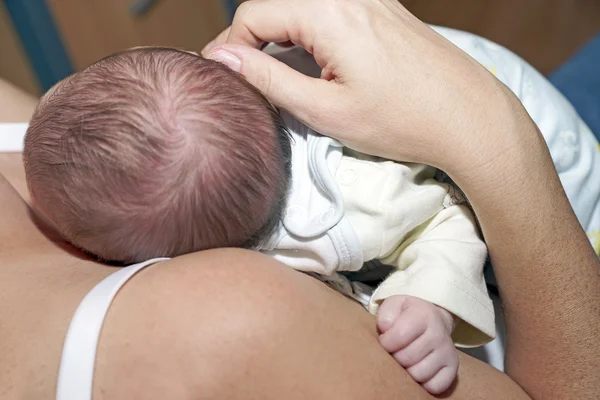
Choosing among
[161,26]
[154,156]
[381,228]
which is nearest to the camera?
[154,156]

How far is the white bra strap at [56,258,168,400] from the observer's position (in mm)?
574

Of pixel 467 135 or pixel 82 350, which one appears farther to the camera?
pixel 467 135

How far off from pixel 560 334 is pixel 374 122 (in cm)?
35

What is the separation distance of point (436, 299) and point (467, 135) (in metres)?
0.20

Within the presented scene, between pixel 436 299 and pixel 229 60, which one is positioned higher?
pixel 229 60

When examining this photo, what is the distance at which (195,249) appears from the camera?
0.73 m

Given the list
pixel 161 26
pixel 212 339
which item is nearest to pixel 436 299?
pixel 212 339

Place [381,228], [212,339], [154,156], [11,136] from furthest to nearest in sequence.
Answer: [11,136]
[381,228]
[154,156]
[212,339]

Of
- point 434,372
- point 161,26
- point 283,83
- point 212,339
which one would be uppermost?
point 283,83

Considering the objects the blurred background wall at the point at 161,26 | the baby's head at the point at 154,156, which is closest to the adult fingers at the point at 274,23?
the baby's head at the point at 154,156

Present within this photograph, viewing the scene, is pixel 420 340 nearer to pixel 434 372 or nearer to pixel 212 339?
pixel 434 372

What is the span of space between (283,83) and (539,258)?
0.38m

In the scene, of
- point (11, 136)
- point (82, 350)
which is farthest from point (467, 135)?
point (11, 136)

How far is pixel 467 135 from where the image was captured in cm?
74
